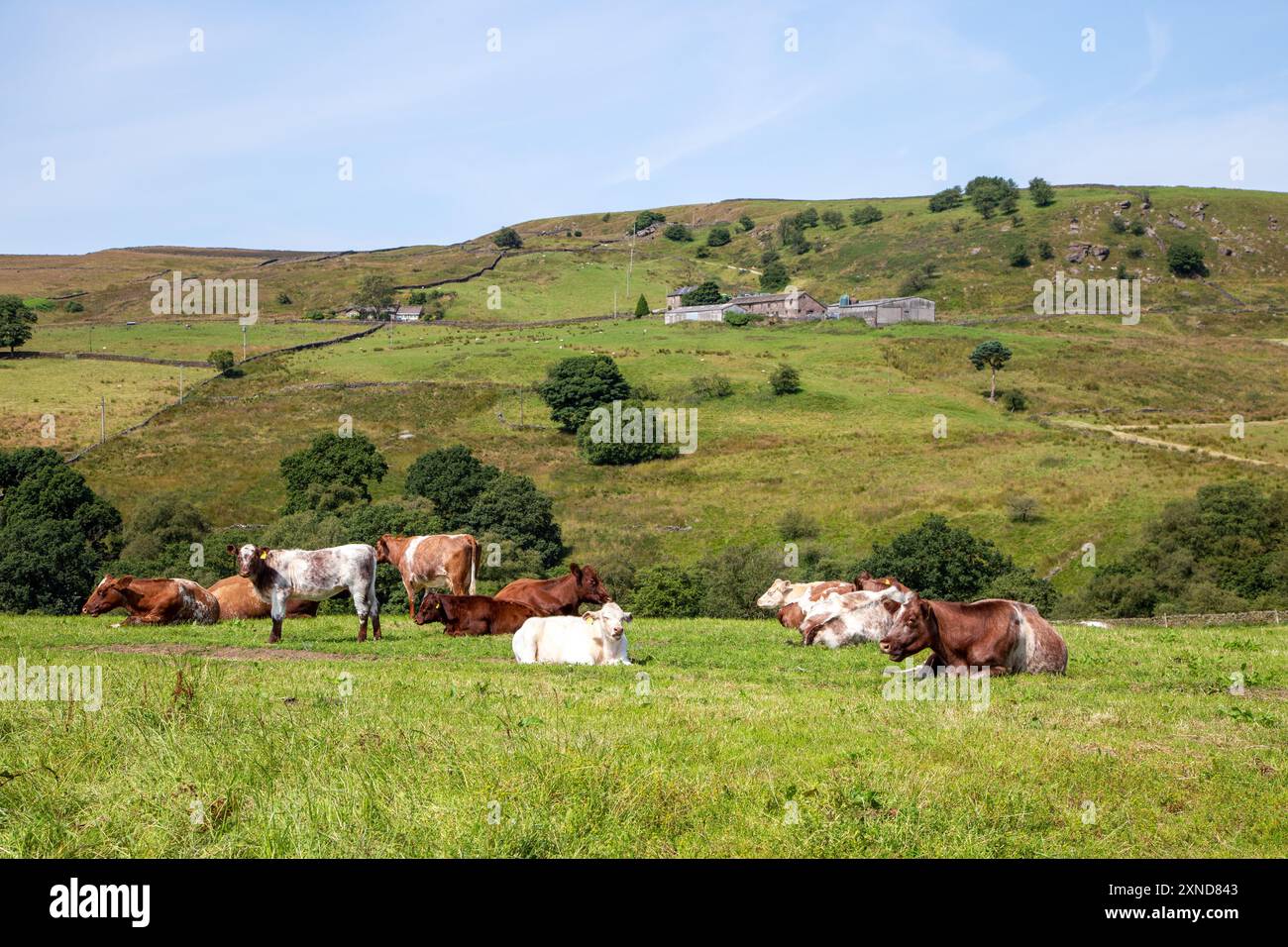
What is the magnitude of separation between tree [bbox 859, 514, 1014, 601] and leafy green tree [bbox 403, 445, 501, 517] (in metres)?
35.2

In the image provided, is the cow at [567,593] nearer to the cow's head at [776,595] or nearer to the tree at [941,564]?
the cow's head at [776,595]

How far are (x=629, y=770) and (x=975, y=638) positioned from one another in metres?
9.31

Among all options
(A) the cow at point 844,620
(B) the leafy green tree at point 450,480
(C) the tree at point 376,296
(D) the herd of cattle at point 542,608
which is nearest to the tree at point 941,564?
(D) the herd of cattle at point 542,608

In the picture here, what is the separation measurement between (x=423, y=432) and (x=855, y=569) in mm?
62416

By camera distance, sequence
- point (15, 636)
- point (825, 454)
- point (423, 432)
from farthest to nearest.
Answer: point (423, 432) < point (825, 454) < point (15, 636)

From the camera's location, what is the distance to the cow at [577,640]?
1944 cm

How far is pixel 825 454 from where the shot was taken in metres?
102

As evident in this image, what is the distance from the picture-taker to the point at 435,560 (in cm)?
2875

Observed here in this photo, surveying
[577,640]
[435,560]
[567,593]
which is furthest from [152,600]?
[577,640]

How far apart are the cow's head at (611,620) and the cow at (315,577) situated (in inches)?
201

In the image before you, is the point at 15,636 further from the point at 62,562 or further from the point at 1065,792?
the point at 62,562

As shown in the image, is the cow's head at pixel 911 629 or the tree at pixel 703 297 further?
the tree at pixel 703 297

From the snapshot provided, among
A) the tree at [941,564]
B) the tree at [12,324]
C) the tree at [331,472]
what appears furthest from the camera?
the tree at [12,324]
